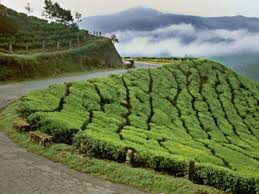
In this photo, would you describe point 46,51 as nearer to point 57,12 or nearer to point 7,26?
point 7,26

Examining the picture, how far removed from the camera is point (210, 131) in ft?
145

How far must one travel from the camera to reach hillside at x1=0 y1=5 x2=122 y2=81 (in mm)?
49156

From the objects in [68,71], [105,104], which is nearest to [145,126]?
[105,104]

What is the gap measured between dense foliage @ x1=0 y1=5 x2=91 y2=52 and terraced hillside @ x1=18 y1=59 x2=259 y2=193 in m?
18.1

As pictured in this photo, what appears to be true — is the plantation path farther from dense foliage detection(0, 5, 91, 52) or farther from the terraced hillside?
dense foliage detection(0, 5, 91, 52)

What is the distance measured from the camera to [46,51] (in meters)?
63.1

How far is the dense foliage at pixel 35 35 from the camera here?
6459 cm

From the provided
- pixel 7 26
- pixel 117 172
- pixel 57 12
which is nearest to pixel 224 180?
pixel 117 172

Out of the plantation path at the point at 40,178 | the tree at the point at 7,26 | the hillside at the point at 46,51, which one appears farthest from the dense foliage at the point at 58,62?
the plantation path at the point at 40,178

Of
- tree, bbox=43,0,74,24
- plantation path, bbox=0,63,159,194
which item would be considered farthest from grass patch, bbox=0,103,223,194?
tree, bbox=43,0,74,24

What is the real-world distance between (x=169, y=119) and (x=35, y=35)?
38.8 m

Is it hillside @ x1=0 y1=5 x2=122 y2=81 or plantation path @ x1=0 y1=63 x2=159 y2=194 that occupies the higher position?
hillside @ x1=0 y1=5 x2=122 y2=81

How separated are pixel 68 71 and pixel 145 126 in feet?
89.1

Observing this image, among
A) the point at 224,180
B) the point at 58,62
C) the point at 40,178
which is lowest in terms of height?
the point at 40,178
